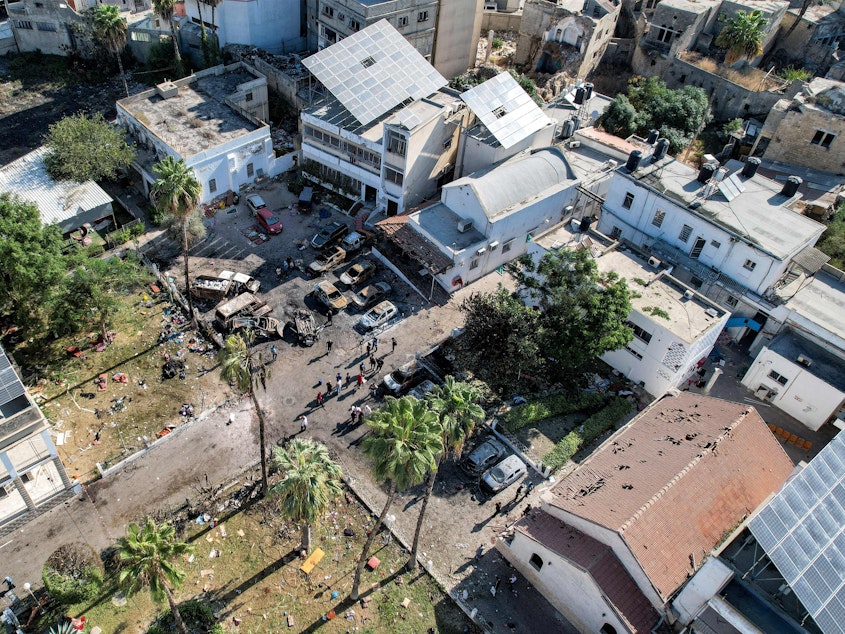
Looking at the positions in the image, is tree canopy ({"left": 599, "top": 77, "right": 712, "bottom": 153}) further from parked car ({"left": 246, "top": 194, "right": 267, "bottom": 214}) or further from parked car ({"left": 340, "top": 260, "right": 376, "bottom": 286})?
parked car ({"left": 246, "top": 194, "right": 267, "bottom": 214})

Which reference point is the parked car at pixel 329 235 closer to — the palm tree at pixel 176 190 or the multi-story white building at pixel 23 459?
the palm tree at pixel 176 190

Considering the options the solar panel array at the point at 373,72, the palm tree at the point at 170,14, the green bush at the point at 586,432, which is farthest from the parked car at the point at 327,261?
the palm tree at the point at 170,14

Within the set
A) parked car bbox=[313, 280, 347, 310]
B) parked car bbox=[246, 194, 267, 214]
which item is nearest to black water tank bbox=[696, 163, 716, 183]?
parked car bbox=[313, 280, 347, 310]

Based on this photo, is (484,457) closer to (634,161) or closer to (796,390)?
(796,390)

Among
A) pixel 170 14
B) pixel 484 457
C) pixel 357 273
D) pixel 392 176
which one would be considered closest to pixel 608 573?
pixel 484 457

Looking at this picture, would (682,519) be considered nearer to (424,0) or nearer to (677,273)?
(677,273)

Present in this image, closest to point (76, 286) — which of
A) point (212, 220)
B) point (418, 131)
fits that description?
point (212, 220)
